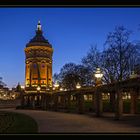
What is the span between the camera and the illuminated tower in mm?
164375

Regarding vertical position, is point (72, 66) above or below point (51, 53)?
below

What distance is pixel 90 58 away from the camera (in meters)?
59.2

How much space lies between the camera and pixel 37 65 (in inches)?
6447

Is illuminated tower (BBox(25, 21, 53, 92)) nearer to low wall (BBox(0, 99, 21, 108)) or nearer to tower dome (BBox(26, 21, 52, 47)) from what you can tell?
tower dome (BBox(26, 21, 52, 47))

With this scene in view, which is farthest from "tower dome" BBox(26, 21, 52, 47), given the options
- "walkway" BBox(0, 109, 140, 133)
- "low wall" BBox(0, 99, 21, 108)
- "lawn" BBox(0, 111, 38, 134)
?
"walkway" BBox(0, 109, 140, 133)

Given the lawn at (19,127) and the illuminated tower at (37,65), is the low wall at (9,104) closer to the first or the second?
the illuminated tower at (37,65)

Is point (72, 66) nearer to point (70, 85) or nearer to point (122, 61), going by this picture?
point (70, 85)

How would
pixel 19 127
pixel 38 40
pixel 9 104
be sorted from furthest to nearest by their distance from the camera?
1. pixel 38 40
2. pixel 9 104
3. pixel 19 127

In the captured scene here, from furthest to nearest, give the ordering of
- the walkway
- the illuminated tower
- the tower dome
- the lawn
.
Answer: the tower dome, the illuminated tower, the lawn, the walkway

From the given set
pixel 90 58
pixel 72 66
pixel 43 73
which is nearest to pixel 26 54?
pixel 43 73

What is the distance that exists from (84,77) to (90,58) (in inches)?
→ 747

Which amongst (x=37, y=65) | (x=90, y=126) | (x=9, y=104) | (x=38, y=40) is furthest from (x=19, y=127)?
(x=38, y=40)

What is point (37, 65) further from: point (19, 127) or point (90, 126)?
point (90, 126)
